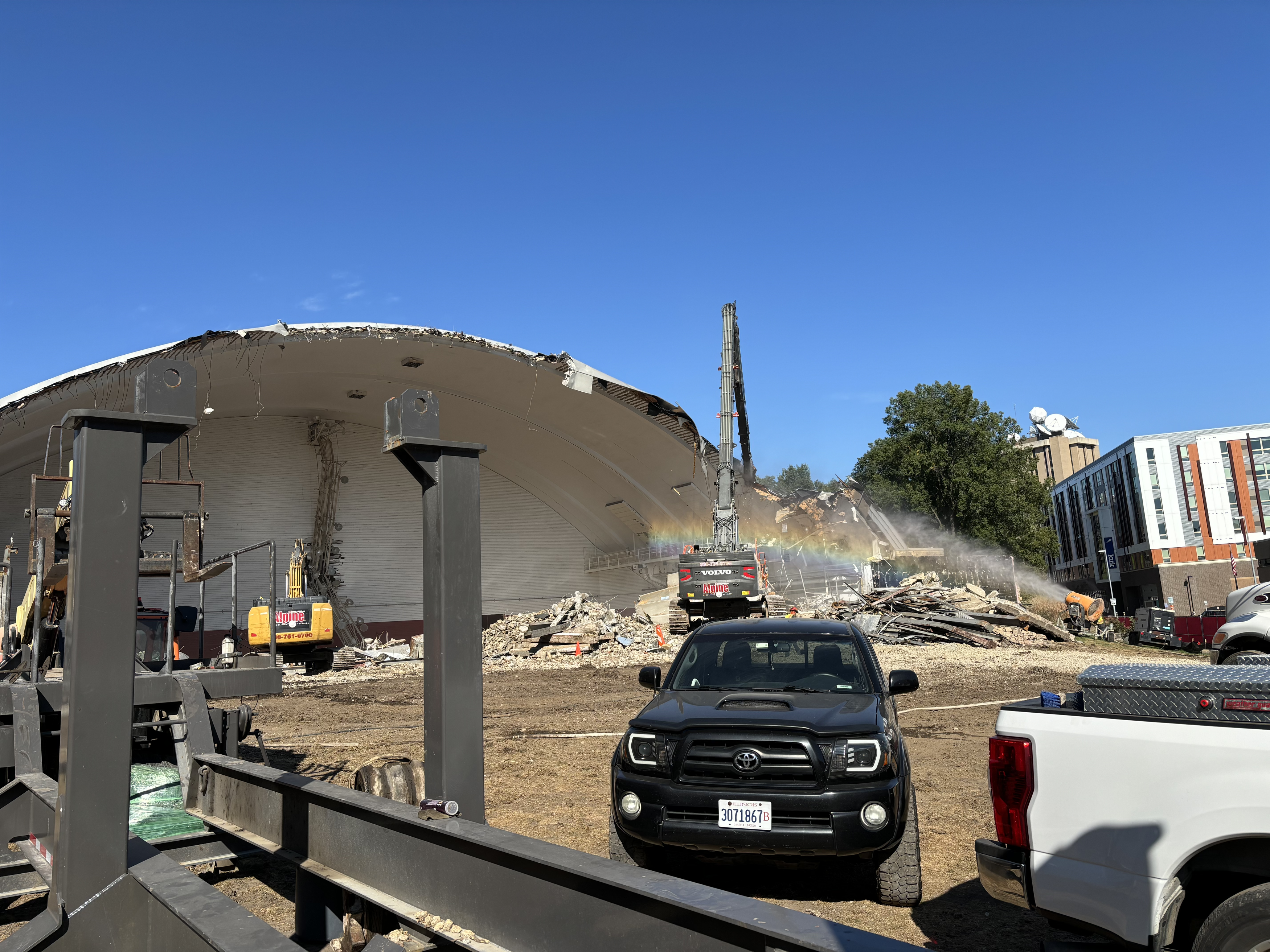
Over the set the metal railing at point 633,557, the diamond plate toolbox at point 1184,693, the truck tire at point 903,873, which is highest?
the metal railing at point 633,557

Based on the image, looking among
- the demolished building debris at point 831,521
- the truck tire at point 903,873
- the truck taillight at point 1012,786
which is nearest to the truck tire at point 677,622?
the demolished building debris at point 831,521

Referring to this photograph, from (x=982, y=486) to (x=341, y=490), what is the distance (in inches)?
1534

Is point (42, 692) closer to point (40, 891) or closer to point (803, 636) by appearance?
point (40, 891)

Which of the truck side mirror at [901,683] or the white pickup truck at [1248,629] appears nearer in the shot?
the truck side mirror at [901,683]

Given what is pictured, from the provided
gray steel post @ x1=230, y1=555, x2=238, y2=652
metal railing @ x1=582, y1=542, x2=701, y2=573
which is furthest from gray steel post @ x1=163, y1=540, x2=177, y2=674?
metal railing @ x1=582, y1=542, x2=701, y2=573

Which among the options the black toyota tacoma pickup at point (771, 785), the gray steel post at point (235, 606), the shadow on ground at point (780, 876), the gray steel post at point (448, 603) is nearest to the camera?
the gray steel post at point (448, 603)

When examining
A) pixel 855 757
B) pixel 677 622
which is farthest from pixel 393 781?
pixel 677 622

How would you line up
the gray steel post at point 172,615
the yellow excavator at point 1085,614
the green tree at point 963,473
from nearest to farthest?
the gray steel post at point 172,615 → the yellow excavator at point 1085,614 → the green tree at point 963,473

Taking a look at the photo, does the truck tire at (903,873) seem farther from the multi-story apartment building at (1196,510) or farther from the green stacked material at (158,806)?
the multi-story apartment building at (1196,510)

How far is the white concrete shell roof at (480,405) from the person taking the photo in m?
27.3

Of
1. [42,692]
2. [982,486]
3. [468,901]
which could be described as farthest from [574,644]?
[982,486]

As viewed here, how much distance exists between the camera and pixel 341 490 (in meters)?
41.2

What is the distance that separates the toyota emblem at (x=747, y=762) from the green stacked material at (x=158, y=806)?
3.52 meters

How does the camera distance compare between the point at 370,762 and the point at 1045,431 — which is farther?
the point at 1045,431
